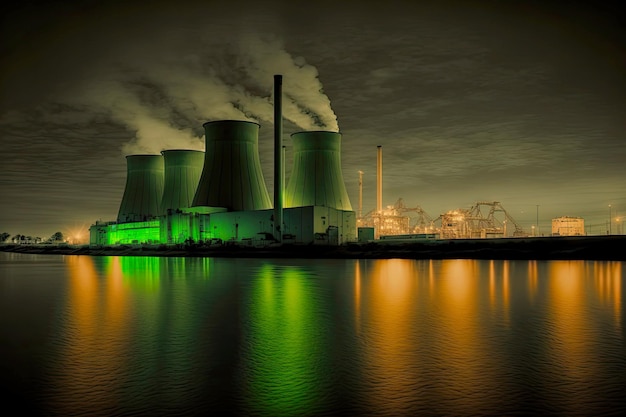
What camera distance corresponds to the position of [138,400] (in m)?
4.21

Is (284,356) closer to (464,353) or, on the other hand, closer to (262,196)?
(464,353)

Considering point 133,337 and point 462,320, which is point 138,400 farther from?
point 462,320

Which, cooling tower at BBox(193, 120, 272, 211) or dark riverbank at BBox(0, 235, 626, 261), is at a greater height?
cooling tower at BBox(193, 120, 272, 211)

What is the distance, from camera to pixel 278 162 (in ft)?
123

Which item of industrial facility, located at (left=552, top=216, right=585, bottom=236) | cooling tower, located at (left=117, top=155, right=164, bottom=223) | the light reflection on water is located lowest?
the light reflection on water

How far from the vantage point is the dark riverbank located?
30.4m

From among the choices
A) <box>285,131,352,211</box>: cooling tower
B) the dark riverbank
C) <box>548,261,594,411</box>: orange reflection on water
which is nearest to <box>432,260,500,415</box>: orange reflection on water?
<box>548,261,594,411</box>: orange reflection on water

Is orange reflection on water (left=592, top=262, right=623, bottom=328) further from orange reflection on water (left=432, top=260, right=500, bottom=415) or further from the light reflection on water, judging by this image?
orange reflection on water (left=432, top=260, right=500, bottom=415)

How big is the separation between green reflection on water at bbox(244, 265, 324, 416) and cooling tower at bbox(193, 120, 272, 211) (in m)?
27.8

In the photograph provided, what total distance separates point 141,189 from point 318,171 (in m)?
20.5

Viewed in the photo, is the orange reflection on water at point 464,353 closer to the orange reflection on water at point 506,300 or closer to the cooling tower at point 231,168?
the orange reflection on water at point 506,300

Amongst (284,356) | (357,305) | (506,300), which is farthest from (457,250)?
(284,356)

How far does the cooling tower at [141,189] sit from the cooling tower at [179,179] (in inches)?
172

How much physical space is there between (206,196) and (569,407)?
36980 mm
